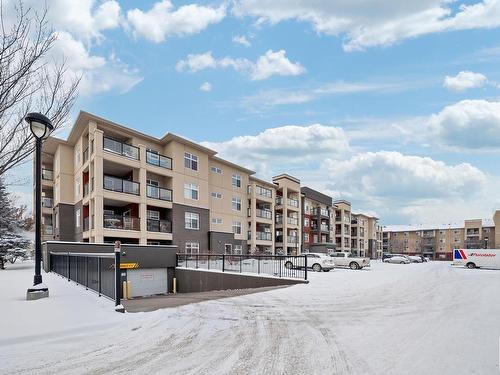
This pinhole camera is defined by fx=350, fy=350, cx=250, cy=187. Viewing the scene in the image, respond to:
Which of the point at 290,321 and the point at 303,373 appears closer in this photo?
the point at 303,373

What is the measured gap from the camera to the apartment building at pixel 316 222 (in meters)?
62.1

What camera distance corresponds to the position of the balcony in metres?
29.1

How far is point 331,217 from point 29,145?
6695cm

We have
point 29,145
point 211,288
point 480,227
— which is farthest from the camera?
point 480,227

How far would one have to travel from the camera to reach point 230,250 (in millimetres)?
38281

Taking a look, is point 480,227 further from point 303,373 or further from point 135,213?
point 303,373

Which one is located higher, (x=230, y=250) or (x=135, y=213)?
(x=135, y=213)

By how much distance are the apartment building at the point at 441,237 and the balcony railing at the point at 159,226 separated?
85.7m

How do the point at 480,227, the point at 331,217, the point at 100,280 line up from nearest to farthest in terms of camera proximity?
the point at 100,280
the point at 331,217
the point at 480,227

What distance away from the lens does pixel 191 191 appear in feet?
110

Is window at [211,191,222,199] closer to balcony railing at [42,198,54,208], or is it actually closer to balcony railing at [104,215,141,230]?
balcony railing at [104,215,141,230]

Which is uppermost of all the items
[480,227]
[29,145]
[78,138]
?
[78,138]

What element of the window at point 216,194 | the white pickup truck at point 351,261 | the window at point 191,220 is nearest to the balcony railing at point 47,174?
the window at point 191,220

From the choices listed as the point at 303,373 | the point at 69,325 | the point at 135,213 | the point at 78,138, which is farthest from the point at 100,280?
the point at 78,138
